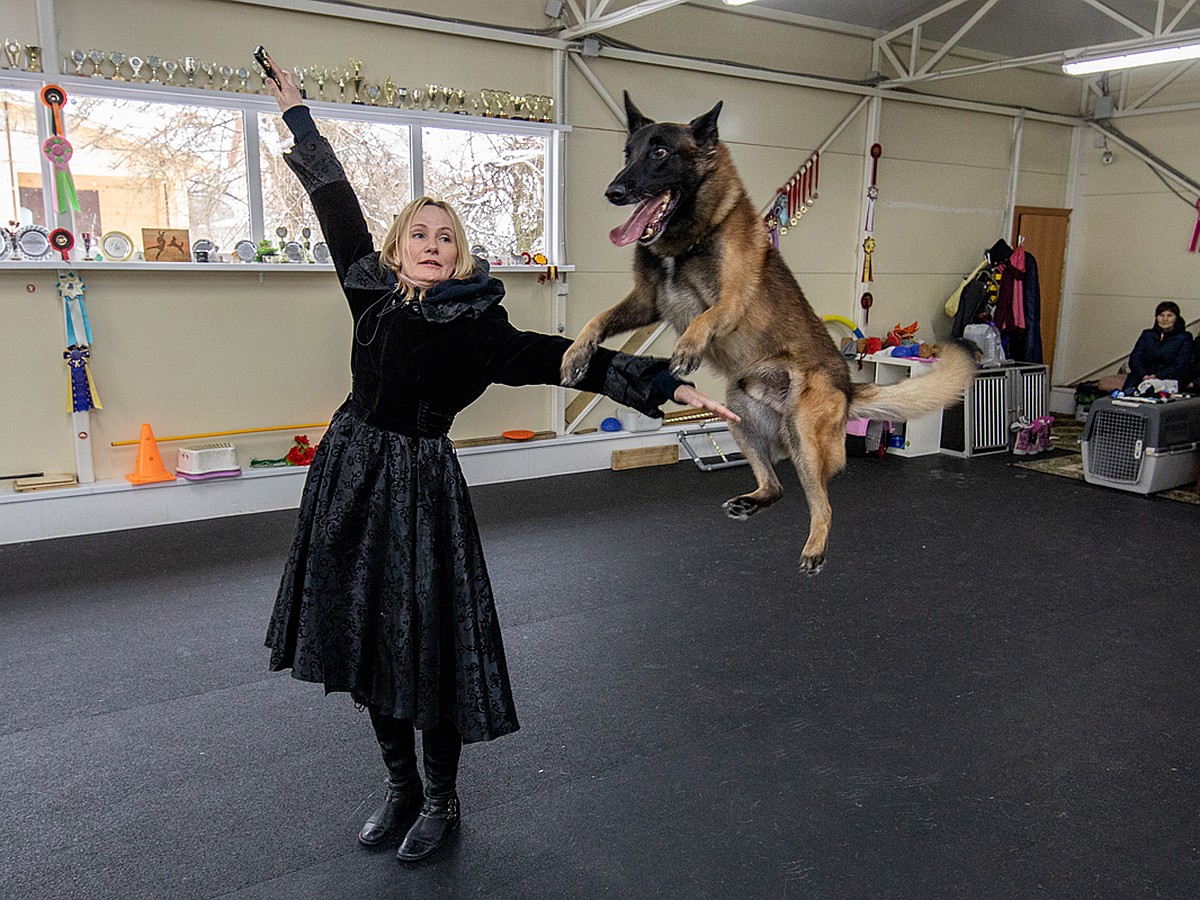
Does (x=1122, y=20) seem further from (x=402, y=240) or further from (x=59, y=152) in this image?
(x=59, y=152)

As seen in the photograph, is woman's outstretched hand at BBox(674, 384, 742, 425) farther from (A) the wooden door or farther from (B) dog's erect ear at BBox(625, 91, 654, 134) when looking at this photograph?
(A) the wooden door

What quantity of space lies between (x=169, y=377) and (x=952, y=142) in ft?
23.5

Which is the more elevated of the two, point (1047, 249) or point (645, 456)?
point (1047, 249)

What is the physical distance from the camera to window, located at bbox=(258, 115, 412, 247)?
213 inches

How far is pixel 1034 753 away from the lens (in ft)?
9.47

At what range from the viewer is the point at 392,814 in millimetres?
2395

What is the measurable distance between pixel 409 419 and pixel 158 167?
404cm

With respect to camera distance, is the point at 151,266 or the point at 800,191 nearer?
the point at 151,266

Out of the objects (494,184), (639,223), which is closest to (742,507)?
(639,223)

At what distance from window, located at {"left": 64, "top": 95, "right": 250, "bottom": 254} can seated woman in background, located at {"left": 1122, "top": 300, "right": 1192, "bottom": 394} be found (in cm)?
707

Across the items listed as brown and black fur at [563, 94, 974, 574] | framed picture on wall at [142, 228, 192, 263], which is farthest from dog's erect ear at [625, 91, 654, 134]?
framed picture on wall at [142, 228, 192, 263]

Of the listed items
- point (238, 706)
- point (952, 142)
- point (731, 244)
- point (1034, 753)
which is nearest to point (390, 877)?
point (238, 706)

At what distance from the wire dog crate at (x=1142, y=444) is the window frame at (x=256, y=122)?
4.17 meters

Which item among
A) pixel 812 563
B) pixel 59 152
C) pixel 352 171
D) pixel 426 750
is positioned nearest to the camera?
pixel 812 563
